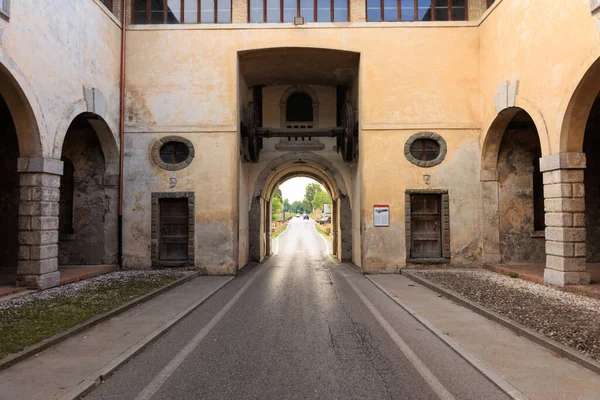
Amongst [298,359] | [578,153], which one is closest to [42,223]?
[298,359]

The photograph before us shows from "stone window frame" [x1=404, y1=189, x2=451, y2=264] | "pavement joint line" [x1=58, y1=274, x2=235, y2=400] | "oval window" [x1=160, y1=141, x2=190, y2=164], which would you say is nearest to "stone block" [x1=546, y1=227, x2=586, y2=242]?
"stone window frame" [x1=404, y1=189, x2=451, y2=264]

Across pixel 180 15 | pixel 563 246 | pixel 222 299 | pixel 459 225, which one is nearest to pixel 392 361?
pixel 222 299

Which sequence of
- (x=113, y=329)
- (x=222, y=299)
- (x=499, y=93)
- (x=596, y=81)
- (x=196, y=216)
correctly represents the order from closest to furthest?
(x=113, y=329) → (x=596, y=81) → (x=222, y=299) → (x=499, y=93) → (x=196, y=216)

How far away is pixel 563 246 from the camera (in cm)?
934

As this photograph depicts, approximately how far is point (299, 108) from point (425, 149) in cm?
622

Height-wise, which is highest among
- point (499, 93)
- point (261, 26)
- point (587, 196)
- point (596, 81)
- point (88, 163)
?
point (261, 26)

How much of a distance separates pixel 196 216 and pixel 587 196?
44.3 ft

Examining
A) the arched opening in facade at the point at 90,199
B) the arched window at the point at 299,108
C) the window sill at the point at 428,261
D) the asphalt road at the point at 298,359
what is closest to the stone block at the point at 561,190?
the window sill at the point at 428,261

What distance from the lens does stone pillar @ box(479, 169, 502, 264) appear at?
43.2 ft

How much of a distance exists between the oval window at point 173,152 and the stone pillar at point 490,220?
10.3 meters

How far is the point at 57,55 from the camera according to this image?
10031 millimetres

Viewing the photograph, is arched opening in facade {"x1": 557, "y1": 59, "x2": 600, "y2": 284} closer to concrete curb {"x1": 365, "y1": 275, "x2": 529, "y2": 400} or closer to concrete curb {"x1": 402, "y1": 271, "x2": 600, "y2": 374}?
concrete curb {"x1": 402, "y1": 271, "x2": 600, "y2": 374}

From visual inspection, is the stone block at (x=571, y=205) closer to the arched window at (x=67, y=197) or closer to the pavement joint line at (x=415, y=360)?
the pavement joint line at (x=415, y=360)

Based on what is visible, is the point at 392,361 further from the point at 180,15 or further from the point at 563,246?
the point at 180,15
